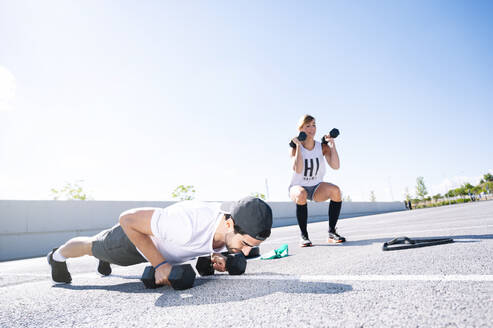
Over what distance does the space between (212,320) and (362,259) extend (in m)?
1.46

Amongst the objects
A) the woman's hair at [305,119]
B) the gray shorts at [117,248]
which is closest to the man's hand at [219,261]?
the gray shorts at [117,248]

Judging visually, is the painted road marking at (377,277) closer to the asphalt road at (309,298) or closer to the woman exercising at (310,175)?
the asphalt road at (309,298)

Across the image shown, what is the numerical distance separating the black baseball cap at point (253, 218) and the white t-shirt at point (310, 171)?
232cm

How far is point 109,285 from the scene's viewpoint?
2332mm

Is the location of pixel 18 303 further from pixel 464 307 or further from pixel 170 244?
pixel 464 307

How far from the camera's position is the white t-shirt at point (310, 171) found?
14.0 ft

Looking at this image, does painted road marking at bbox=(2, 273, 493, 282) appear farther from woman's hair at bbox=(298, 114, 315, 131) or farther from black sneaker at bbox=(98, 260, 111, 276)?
woman's hair at bbox=(298, 114, 315, 131)

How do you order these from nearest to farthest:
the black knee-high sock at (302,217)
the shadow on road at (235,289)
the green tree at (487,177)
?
the shadow on road at (235,289) → the black knee-high sock at (302,217) → the green tree at (487,177)

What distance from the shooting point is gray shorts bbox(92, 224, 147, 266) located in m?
2.23

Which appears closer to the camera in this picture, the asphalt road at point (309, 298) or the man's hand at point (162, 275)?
the asphalt road at point (309, 298)

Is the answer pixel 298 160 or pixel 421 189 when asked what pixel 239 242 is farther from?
pixel 421 189

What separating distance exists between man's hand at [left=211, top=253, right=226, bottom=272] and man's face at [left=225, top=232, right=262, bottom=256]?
3.4 inches

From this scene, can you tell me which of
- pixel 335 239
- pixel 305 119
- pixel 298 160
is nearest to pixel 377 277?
pixel 335 239

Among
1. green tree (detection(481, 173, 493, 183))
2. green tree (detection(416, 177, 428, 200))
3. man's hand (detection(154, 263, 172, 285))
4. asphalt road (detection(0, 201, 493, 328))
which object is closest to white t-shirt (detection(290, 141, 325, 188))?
asphalt road (detection(0, 201, 493, 328))
